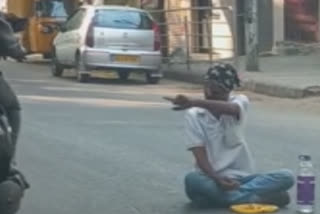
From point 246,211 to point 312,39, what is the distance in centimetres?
1922

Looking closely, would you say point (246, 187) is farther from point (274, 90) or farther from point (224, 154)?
point (274, 90)

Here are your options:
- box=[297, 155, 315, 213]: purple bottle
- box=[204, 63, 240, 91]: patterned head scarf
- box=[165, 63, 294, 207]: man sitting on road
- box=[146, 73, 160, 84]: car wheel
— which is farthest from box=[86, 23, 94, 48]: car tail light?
box=[297, 155, 315, 213]: purple bottle

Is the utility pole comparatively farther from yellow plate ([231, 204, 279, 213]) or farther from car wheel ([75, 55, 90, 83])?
yellow plate ([231, 204, 279, 213])

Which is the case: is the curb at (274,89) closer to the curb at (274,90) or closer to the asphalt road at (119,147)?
the curb at (274,90)

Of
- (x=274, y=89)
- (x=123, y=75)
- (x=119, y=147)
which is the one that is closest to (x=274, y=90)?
(x=274, y=89)

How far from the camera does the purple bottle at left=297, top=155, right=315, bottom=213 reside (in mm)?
7664

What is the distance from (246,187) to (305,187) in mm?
499

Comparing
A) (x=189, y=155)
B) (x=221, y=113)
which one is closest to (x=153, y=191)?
(x=221, y=113)

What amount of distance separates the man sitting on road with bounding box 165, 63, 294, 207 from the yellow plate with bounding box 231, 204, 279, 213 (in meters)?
0.07

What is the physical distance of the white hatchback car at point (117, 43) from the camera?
847 inches

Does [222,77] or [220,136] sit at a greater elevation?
[222,77]

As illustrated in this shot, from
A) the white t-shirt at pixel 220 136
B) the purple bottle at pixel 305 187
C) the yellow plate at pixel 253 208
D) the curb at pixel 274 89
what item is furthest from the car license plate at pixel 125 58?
the purple bottle at pixel 305 187

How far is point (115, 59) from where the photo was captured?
21.5 m

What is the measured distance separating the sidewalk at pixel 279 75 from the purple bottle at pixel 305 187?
33.7 ft
